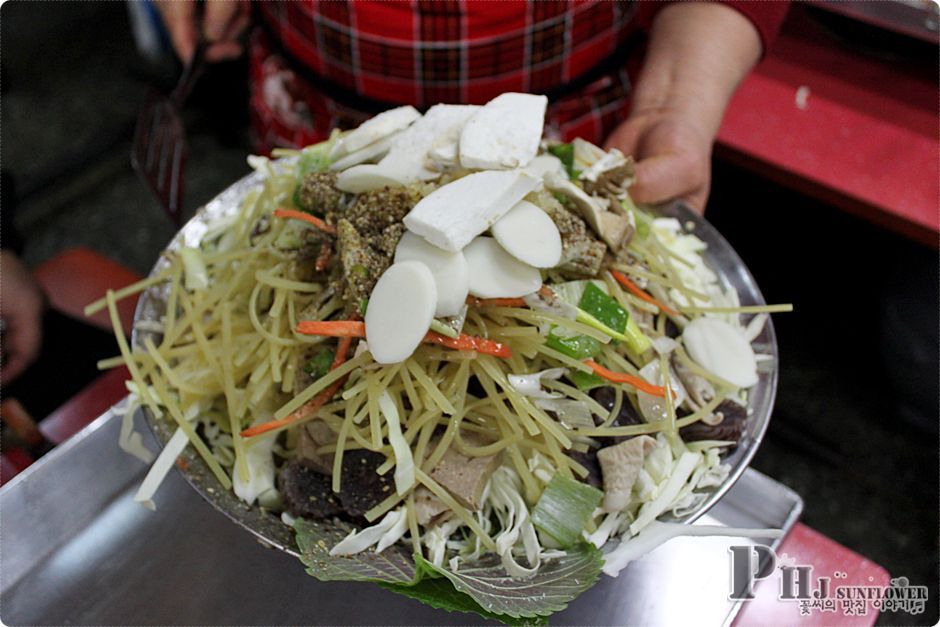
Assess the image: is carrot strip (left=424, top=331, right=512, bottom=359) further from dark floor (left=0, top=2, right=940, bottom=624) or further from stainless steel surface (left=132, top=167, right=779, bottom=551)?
dark floor (left=0, top=2, right=940, bottom=624)

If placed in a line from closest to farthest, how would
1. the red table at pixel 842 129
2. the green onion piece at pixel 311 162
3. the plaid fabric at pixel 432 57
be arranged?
the green onion piece at pixel 311 162
the plaid fabric at pixel 432 57
the red table at pixel 842 129

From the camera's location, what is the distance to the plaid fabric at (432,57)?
6.54 feet

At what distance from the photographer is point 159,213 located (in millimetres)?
4297

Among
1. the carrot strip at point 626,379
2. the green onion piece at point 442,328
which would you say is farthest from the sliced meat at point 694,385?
the green onion piece at point 442,328

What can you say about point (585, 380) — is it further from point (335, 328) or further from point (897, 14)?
point (897, 14)

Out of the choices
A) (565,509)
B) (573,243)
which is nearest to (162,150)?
(573,243)

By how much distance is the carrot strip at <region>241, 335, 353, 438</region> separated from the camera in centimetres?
135

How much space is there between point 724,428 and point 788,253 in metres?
2.68

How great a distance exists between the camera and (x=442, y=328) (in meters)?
1.26

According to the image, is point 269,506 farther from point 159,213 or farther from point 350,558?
point 159,213

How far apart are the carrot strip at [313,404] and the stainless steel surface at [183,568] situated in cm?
34

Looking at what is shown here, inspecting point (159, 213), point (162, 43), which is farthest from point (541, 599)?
point (159, 213)

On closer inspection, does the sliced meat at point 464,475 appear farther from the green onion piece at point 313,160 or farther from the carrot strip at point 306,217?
the green onion piece at point 313,160

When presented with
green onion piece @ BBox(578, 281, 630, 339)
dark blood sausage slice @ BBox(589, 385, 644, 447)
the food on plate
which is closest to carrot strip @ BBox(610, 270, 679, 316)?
the food on plate
